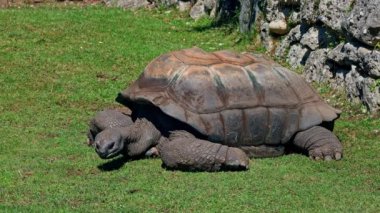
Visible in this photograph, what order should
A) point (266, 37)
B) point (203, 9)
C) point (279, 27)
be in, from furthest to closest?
point (203, 9) < point (266, 37) < point (279, 27)

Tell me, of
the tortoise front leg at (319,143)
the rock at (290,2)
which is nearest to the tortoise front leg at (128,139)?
the tortoise front leg at (319,143)

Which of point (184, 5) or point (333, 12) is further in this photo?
point (184, 5)

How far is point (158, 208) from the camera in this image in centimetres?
716

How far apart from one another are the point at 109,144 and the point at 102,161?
1.45 feet

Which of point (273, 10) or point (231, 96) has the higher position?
point (231, 96)

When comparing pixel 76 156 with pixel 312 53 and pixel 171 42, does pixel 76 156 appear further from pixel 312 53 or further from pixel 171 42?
pixel 171 42

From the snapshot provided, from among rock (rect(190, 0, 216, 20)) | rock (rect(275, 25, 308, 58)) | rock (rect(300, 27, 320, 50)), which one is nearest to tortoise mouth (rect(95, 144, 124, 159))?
rock (rect(300, 27, 320, 50))

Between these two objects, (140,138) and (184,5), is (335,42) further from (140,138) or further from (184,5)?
(184,5)

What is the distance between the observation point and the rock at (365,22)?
35.4ft

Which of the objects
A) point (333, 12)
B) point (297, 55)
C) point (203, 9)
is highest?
point (333, 12)

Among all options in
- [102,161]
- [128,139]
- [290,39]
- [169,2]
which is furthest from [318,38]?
[169,2]

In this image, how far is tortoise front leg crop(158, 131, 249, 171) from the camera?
839 cm

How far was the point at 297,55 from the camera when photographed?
13.1 metres

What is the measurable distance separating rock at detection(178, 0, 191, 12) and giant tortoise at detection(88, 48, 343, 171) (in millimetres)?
8633
